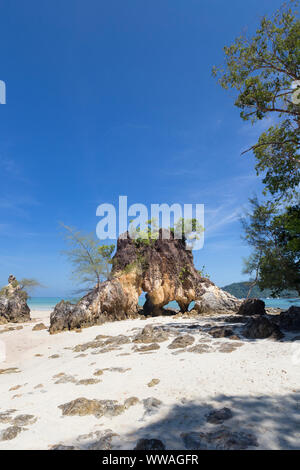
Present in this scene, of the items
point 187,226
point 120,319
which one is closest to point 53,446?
point 120,319

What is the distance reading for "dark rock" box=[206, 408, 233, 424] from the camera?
3664 mm

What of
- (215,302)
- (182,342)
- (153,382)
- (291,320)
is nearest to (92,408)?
(153,382)

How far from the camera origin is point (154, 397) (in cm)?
471

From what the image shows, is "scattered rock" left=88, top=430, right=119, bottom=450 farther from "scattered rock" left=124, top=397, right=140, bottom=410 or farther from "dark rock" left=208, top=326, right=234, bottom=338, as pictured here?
"dark rock" left=208, top=326, right=234, bottom=338

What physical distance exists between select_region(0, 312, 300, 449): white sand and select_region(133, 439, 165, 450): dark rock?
102 millimetres

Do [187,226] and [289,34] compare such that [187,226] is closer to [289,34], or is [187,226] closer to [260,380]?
[289,34]


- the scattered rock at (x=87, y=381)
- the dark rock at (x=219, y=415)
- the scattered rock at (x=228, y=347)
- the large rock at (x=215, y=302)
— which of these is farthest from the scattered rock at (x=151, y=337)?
the large rock at (x=215, y=302)

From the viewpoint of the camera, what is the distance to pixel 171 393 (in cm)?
483

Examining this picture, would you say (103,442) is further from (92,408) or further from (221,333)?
(221,333)

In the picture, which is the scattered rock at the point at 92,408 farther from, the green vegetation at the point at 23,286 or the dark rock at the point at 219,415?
the green vegetation at the point at 23,286

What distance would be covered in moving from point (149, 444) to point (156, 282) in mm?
15209

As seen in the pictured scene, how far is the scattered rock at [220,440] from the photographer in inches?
119
